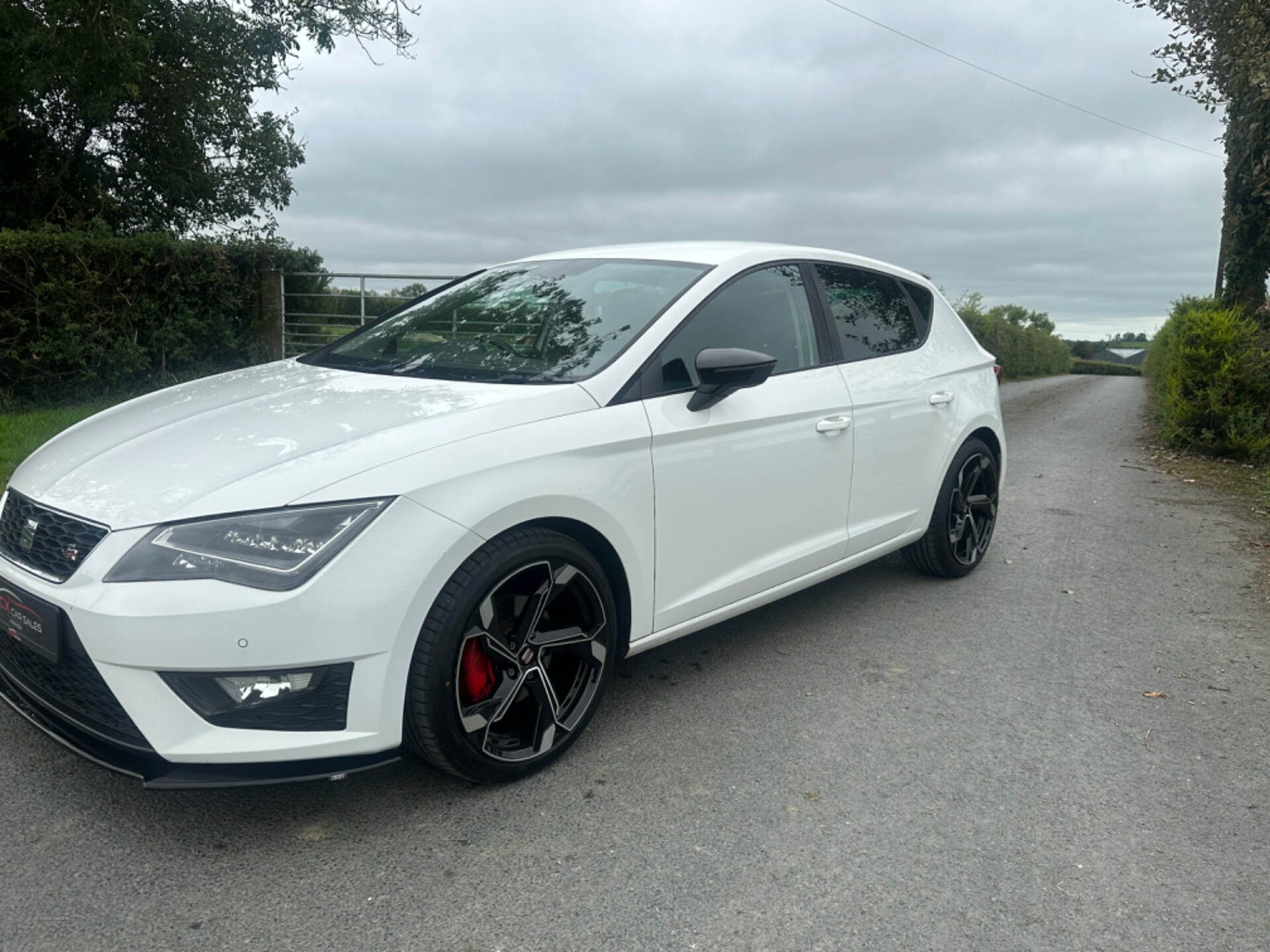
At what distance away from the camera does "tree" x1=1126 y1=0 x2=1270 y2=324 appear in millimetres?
10244

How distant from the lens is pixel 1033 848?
274 centimetres

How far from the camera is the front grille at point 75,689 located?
2.48 metres

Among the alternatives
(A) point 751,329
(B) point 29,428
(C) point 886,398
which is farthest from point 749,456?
(B) point 29,428

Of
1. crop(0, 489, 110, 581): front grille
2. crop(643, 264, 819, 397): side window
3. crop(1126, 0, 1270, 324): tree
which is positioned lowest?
crop(0, 489, 110, 581): front grille

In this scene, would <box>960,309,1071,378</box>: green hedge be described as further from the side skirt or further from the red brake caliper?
the red brake caliper

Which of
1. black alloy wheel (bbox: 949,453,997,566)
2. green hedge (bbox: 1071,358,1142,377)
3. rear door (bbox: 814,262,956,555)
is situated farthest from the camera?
green hedge (bbox: 1071,358,1142,377)

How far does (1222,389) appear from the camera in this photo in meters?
11.1

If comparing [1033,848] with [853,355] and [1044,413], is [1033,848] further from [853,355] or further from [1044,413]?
[1044,413]

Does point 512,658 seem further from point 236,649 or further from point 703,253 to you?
point 703,253

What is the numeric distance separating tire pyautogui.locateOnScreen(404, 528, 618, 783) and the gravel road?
0.51 feet

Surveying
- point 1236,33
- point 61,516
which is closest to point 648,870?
point 61,516

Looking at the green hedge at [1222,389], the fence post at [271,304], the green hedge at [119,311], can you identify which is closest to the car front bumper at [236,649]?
the green hedge at [119,311]

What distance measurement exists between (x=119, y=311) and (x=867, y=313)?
31.0ft

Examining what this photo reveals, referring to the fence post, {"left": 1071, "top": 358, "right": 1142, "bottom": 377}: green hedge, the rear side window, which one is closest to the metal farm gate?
the fence post
